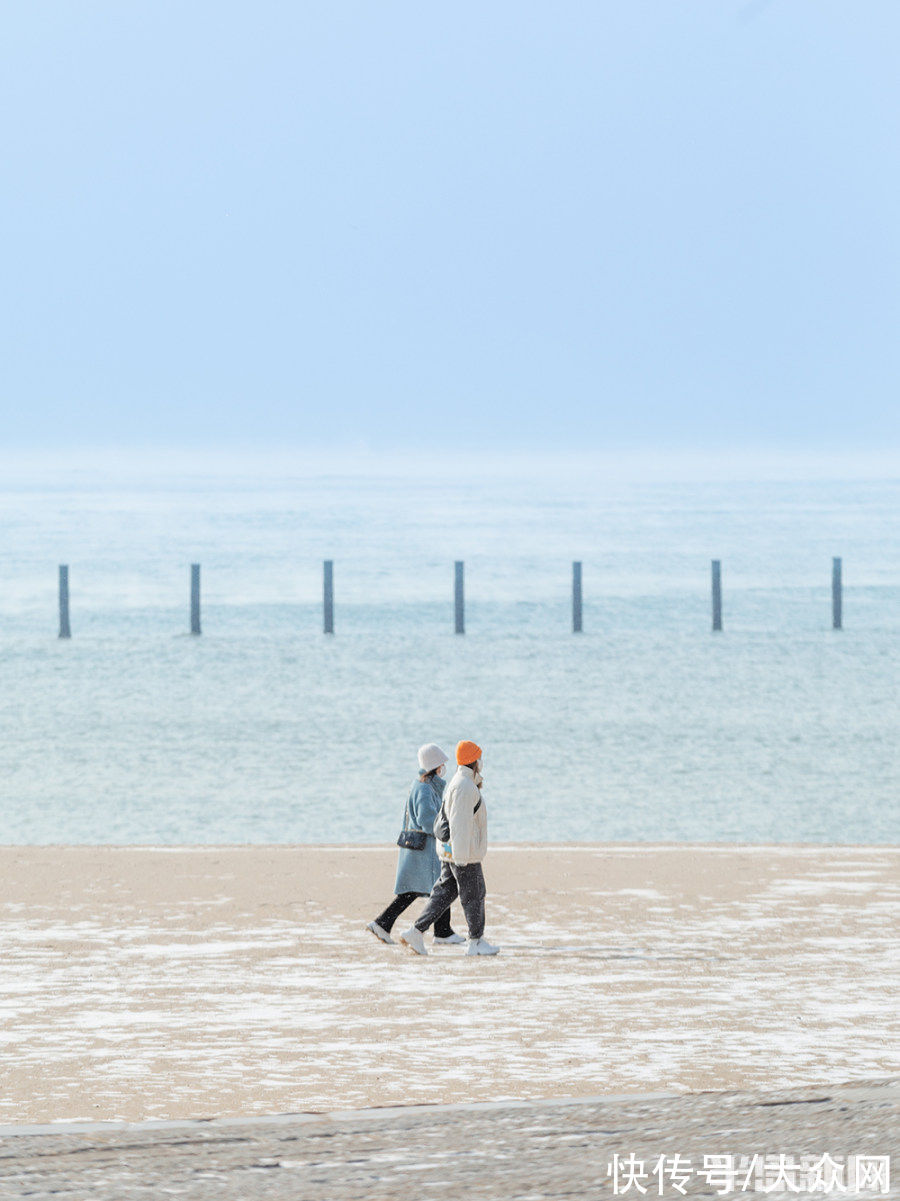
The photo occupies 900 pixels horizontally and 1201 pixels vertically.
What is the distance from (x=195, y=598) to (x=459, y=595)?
16.6ft

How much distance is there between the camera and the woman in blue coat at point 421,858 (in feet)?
43.3

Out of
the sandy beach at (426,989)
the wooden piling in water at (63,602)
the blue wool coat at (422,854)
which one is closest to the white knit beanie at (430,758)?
the blue wool coat at (422,854)

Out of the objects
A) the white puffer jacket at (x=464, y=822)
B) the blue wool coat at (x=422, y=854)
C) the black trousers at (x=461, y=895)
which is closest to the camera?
the black trousers at (x=461, y=895)

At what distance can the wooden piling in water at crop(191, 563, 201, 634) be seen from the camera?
39812 millimetres

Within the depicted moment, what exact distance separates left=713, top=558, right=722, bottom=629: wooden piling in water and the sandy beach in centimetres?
2308

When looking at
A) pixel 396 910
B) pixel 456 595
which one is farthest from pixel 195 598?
pixel 396 910

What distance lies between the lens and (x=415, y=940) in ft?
42.0

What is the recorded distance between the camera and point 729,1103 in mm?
8117

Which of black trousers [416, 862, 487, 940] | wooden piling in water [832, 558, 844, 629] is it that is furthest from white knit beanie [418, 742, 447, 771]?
wooden piling in water [832, 558, 844, 629]

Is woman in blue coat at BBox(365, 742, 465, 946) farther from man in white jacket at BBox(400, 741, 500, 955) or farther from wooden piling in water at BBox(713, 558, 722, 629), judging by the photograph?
wooden piling in water at BBox(713, 558, 722, 629)

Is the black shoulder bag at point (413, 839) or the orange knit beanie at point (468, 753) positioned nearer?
the orange knit beanie at point (468, 753)

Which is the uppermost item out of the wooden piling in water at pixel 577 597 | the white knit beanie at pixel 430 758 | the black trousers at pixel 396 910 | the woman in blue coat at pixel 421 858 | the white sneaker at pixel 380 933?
the wooden piling in water at pixel 577 597

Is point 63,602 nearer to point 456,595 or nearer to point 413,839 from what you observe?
point 456,595

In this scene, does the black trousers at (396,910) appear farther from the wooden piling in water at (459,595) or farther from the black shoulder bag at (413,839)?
the wooden piling in water at (459,595)
